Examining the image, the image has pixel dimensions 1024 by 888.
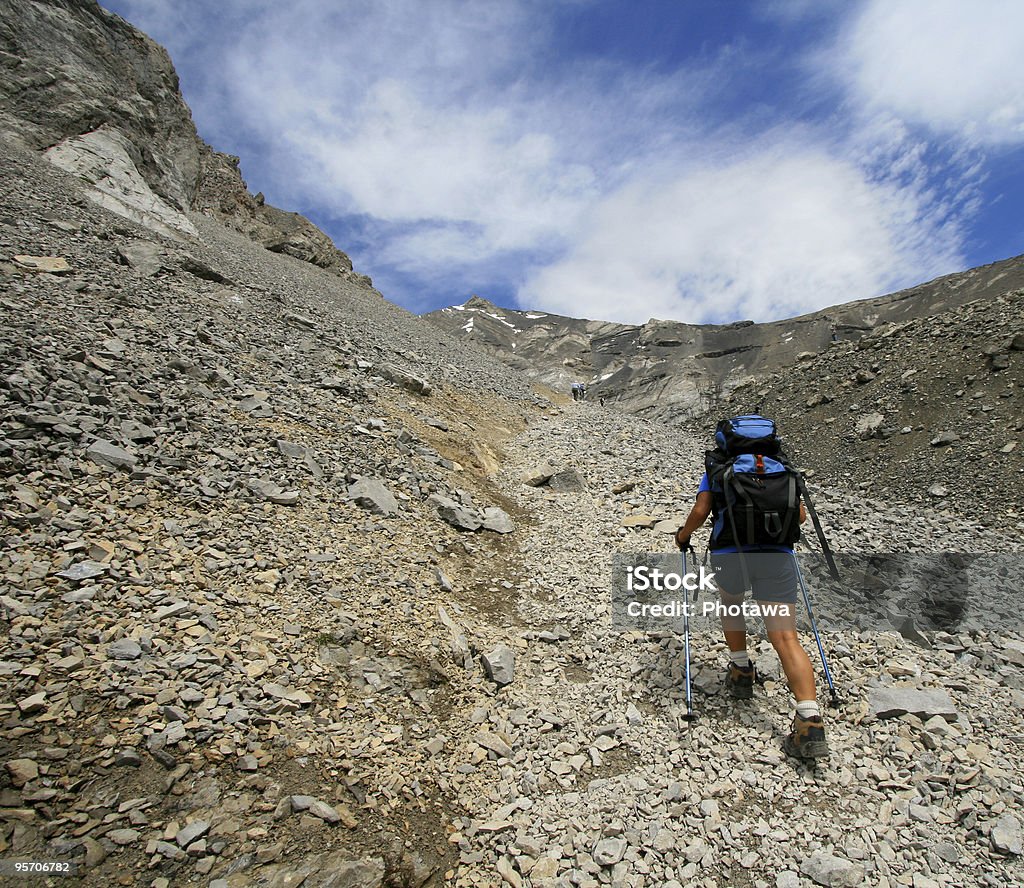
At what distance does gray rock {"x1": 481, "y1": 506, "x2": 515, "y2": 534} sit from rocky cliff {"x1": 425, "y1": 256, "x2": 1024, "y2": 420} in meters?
29.5

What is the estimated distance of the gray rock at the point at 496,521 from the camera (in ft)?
31.2

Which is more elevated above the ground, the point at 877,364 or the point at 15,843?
the point at 877,364

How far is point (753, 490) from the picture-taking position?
15.7 feet

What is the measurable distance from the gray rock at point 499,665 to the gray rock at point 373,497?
123 inches

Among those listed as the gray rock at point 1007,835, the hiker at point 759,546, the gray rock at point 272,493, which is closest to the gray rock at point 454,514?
the gray rock at point 272,493

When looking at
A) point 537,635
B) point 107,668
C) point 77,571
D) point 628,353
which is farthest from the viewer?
point 628,353

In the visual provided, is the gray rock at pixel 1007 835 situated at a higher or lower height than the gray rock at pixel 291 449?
lower

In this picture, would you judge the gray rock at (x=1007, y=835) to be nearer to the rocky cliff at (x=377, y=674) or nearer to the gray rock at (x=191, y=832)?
the rocky cliff at (x=377, y=674)

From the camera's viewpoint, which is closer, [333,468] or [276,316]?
[333,468]

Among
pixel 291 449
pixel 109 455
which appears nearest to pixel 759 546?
pixel 291 449

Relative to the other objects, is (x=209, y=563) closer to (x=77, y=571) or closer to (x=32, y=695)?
(x=77, y=571)

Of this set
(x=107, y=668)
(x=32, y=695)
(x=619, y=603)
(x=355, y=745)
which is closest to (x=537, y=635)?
(x=619, y=603)

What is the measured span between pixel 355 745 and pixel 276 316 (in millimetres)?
14409

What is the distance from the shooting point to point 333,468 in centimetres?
868
